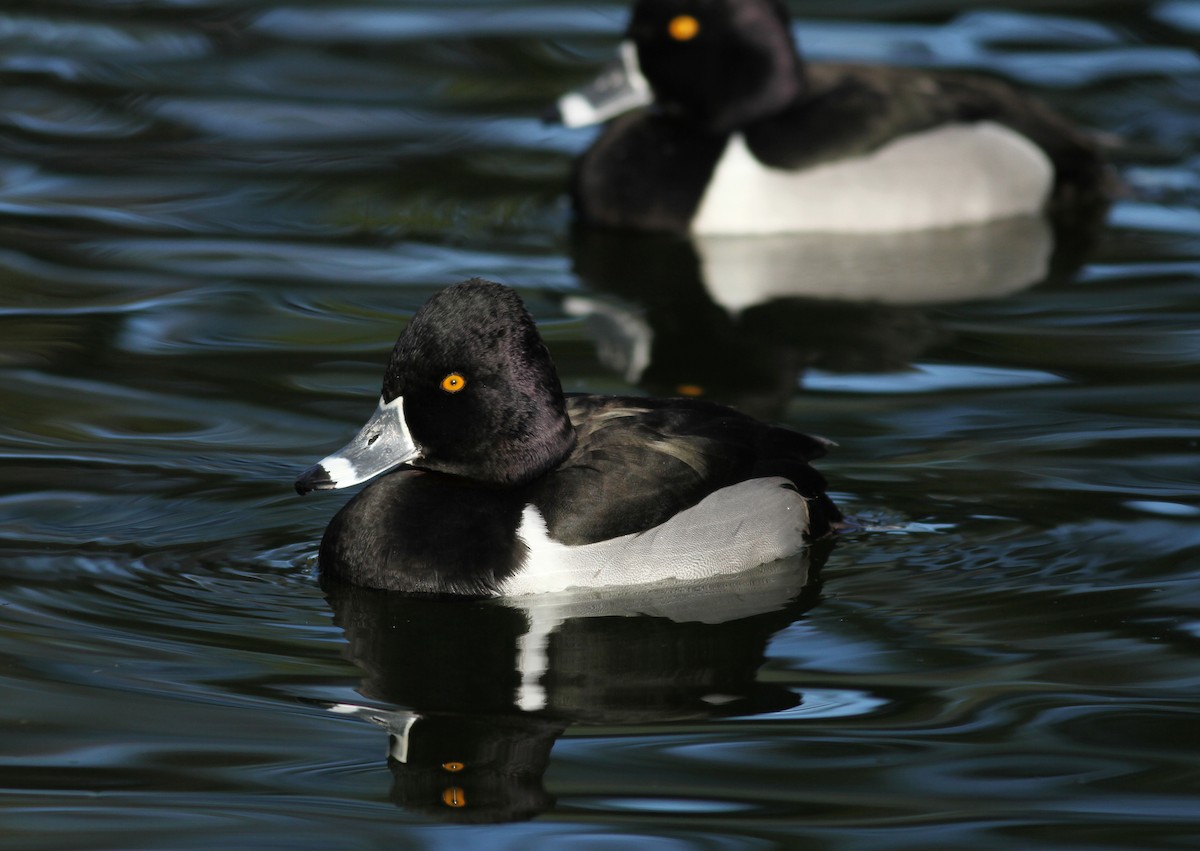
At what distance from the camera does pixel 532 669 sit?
5559mm

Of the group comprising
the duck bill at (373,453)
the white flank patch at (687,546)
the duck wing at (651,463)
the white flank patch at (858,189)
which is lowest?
the white flank patch at (858,189)

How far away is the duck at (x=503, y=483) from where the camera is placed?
593 centimetres

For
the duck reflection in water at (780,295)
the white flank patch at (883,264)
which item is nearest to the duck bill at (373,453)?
the duck reflection in water at (780,295)

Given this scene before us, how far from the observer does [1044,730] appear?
518cm

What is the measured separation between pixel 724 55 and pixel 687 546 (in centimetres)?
505

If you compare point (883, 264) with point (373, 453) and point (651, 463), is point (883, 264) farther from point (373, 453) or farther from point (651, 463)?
point (373, 453)

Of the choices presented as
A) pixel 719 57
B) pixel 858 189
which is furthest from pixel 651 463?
pixel 719 57

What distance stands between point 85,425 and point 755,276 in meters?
3.55

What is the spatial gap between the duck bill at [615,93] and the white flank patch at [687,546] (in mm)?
4928

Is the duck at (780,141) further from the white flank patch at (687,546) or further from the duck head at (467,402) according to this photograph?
the duck head at (467,402)

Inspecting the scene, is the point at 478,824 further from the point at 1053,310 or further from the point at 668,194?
the point at 668,194

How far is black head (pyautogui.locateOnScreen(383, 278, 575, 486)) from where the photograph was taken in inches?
232

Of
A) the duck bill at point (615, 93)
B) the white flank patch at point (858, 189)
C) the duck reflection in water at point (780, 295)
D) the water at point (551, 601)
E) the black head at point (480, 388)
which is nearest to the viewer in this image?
the water at point (551, 601)

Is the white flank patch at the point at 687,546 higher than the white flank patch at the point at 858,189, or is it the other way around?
the white flank patch at the point at 687,546
